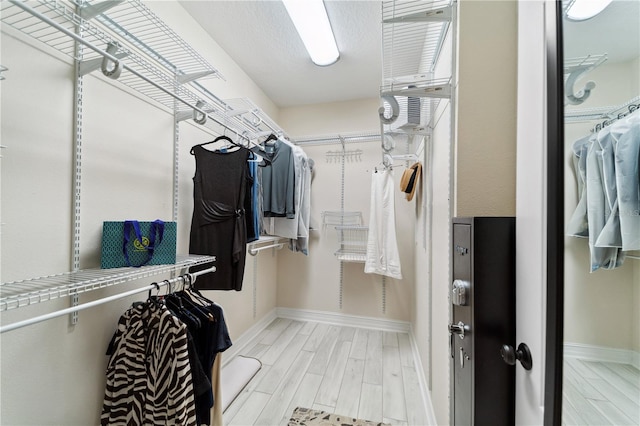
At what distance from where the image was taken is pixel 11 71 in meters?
0.87

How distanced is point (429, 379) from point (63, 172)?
2.36 metres

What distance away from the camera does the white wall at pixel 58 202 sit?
86cm

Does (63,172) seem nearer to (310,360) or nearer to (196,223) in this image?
(196,223)

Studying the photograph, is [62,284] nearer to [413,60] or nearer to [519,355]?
[519,355]

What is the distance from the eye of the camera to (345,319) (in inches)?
114

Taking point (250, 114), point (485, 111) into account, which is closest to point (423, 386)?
point (485, 111)

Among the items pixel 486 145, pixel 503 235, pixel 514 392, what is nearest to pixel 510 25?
pixel 486 145

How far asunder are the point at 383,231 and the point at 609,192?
196 cm

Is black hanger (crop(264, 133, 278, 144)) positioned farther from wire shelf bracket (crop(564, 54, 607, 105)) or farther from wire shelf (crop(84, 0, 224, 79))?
wire shelf bracket (crop(564, 54, 607, 105))

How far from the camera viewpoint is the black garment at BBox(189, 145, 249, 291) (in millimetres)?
1546

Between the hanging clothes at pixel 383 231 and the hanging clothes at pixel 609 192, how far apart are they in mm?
1859

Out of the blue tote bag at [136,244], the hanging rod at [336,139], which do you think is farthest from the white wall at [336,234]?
the blue tote bag at [136,244]

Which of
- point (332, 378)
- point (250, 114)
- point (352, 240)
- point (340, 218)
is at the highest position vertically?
point (250, 114)

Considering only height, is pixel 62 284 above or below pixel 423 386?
above
